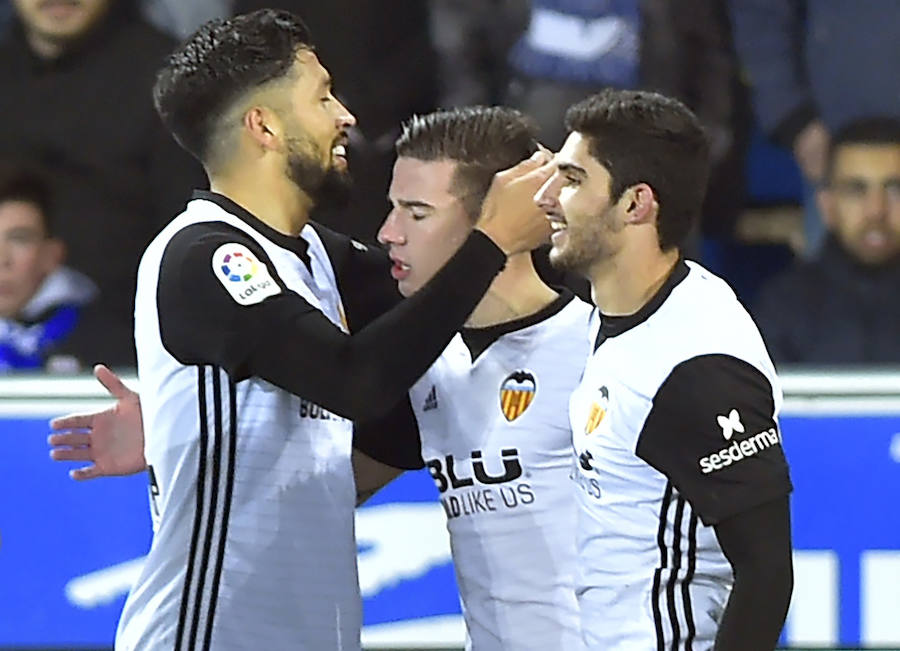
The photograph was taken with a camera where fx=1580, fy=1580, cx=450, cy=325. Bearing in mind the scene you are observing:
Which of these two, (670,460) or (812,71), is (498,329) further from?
(812,71)

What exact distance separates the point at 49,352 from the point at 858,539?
6.98 ft

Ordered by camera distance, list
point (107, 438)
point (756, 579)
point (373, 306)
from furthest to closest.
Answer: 1. point (373, 306)
2. point (107, 438)
3. point (756, 579)

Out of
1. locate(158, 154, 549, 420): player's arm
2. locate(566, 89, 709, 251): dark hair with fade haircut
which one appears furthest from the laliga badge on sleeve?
locate(566, 89, 709, 251): dark hair with fade haircut

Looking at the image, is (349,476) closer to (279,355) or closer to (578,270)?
(279,355)

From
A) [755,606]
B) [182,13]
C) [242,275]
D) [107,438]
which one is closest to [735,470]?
[755,606]

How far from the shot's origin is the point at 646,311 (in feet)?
7.68

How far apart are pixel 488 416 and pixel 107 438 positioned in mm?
695

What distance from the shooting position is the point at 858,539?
12.9ft

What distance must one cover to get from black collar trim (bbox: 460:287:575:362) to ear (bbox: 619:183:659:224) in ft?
1.17

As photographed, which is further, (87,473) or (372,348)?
(87,473)

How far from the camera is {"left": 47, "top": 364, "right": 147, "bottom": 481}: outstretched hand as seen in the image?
2777 millimetres

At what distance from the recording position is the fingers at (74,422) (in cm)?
276

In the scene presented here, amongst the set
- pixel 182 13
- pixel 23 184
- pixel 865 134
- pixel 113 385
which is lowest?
pixel 113 385

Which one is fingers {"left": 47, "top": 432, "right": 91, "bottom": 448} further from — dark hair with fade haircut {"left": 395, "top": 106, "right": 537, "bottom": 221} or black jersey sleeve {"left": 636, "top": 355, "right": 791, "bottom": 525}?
black jersey sleeve {"left": 636, "top": 355, "right": 791, "bottom": 525}
